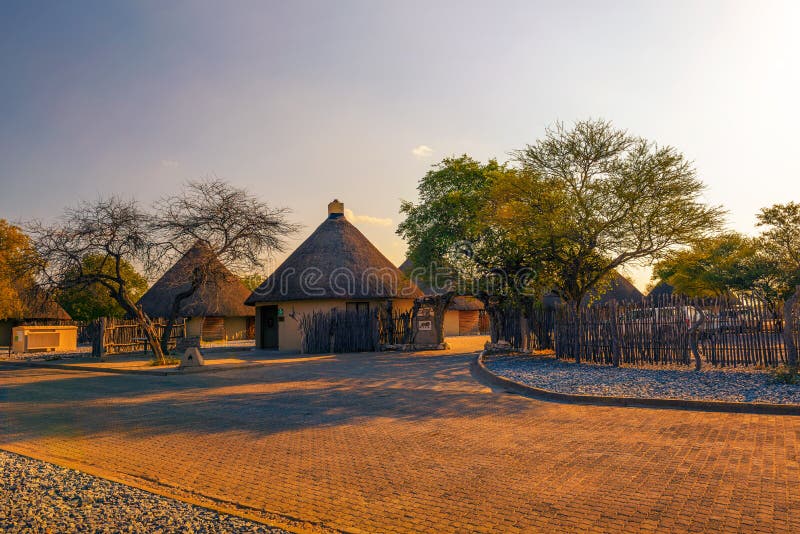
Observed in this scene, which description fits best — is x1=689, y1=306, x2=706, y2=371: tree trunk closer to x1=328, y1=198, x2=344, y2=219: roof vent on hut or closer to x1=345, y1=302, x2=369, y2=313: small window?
x1=345, y1=302, x2=369, y2=313: small window

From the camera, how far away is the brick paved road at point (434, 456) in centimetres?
478

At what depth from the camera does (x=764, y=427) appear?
812 cm

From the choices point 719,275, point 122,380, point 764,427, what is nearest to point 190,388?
point 122,380

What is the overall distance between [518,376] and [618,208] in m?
7.37

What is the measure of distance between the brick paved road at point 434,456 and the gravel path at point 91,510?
39 centimetres

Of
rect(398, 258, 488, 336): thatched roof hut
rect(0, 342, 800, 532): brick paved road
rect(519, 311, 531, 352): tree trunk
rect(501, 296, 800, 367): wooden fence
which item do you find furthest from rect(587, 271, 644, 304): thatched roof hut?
rect(0, 342, 800, 532): brick paved road

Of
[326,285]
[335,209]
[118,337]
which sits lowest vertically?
[118,337]

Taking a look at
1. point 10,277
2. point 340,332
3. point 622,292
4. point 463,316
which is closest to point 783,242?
point 622,292

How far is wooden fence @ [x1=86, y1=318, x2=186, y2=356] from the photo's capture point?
25.4 meters

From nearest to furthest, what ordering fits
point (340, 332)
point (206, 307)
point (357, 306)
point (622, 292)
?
point (340, 332) < point (357, 306) < point (206, 307) < point (622, 292)

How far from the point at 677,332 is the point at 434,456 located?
1076cm

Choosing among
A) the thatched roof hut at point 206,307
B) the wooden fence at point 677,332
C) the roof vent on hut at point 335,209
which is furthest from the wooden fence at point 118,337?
the wooden fence at point 677,332

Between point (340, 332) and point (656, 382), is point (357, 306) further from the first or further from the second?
point (656, 382)

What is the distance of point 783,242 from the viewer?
35.7 m
